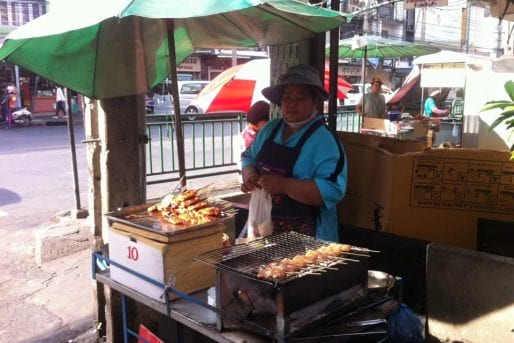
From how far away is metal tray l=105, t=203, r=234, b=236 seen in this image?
216 centimetres

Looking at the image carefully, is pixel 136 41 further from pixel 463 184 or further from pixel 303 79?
pixel 463 184

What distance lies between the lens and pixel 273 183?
2504mm

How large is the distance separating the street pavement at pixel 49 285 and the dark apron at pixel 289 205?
7.44 feet

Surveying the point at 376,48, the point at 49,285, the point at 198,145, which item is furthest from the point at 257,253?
the point at 198,145

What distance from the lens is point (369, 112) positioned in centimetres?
1073

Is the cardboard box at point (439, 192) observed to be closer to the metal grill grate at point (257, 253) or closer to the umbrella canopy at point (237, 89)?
the metal grill grate at point (257, 253)

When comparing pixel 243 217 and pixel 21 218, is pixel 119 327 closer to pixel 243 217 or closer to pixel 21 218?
pixel 243 217

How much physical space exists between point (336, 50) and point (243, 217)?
158 centimetres

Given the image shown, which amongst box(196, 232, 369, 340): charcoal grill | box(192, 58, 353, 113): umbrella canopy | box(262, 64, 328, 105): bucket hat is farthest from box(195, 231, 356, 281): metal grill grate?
box(192, 58, 353, 113): umbrella canopy

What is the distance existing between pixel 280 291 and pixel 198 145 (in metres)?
11.6

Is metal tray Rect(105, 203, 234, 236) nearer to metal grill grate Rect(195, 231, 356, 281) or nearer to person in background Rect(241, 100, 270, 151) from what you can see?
metal grill grate Rect(195, 231, 356, 281)

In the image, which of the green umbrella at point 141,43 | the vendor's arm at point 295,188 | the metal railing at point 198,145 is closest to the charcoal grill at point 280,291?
the vendor's arm at point 295,188

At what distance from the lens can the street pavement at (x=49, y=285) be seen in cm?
423

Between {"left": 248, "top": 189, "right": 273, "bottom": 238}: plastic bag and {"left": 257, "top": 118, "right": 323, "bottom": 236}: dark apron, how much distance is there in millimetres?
56
